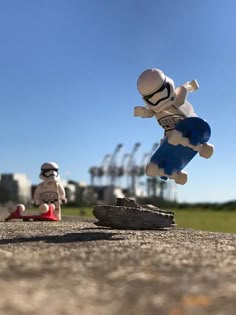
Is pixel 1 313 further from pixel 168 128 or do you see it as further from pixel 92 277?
pixel 168 128

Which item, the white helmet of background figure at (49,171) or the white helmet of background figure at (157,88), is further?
the white helmet of background figure at (49,171)

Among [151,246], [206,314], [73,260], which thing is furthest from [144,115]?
[206,314]

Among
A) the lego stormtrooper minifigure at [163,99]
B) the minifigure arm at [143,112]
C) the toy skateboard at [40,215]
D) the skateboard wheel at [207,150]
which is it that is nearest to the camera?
the lego stormtrooper minifigure at [163,99]

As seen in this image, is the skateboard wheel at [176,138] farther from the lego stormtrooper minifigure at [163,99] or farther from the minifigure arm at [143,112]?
Answer: the minifigure arm at [143,112]

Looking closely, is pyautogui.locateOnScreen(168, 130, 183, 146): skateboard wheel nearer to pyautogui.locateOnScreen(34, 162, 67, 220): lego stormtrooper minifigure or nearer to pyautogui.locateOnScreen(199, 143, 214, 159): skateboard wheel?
pyautogui.locateOnScreen(199, 143, 214, 159): skateboard wheel

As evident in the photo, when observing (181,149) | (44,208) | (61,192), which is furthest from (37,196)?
(181,149)

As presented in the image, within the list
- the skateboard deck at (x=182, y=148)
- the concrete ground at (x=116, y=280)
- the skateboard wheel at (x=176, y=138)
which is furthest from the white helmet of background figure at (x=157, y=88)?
the concrete ground at (x=116, y=280)
